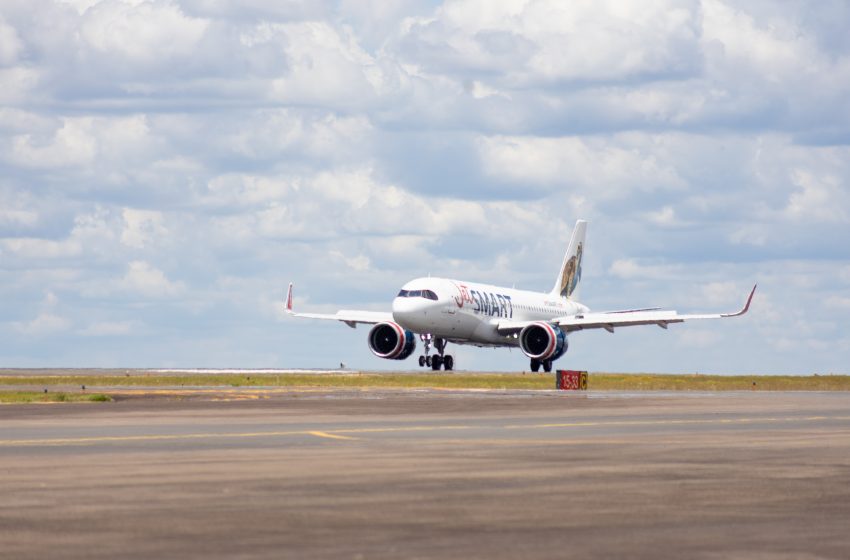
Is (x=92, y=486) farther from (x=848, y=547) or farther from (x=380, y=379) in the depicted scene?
(x=380, y=379)

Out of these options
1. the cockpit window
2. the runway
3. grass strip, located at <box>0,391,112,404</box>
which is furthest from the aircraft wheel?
the runway

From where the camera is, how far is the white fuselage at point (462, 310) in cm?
8919

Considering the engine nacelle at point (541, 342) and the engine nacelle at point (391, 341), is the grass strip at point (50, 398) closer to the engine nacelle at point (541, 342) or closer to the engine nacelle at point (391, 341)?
the engine nacelle at point (541, 342)

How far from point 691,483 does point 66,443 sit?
459 inches

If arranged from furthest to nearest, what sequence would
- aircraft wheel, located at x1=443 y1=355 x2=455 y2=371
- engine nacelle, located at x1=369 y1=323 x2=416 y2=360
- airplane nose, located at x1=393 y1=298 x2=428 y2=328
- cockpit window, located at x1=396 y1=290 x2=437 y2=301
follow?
aircraft wheel, located at x1=443 y1=355 x2=455 y2=371
engine nacelle, located at x1=369 y1=323 x2=416 y2=360
cockpit window, located at x1=396 y1=290 x2=437 y2=301
airplane nose, located at x1=393 y1=298 x2=428 y2=328

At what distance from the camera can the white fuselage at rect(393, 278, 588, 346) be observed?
89.2 meters

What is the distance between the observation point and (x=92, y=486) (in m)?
18.5

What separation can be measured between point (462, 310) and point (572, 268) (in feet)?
93.5

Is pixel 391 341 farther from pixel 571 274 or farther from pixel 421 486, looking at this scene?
pixel 421 486

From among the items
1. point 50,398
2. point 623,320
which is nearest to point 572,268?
point 623,320

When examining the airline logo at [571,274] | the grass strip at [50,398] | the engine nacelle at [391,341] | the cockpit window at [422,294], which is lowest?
the grass strip at [50,398]

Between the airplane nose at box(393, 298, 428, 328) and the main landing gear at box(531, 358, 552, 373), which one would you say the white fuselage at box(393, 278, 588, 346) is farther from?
the main landing gear at box(531, 358, 552, 373)

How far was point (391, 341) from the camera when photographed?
9794 cm

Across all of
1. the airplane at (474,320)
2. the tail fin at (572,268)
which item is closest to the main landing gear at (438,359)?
the airplane at (474,320)
